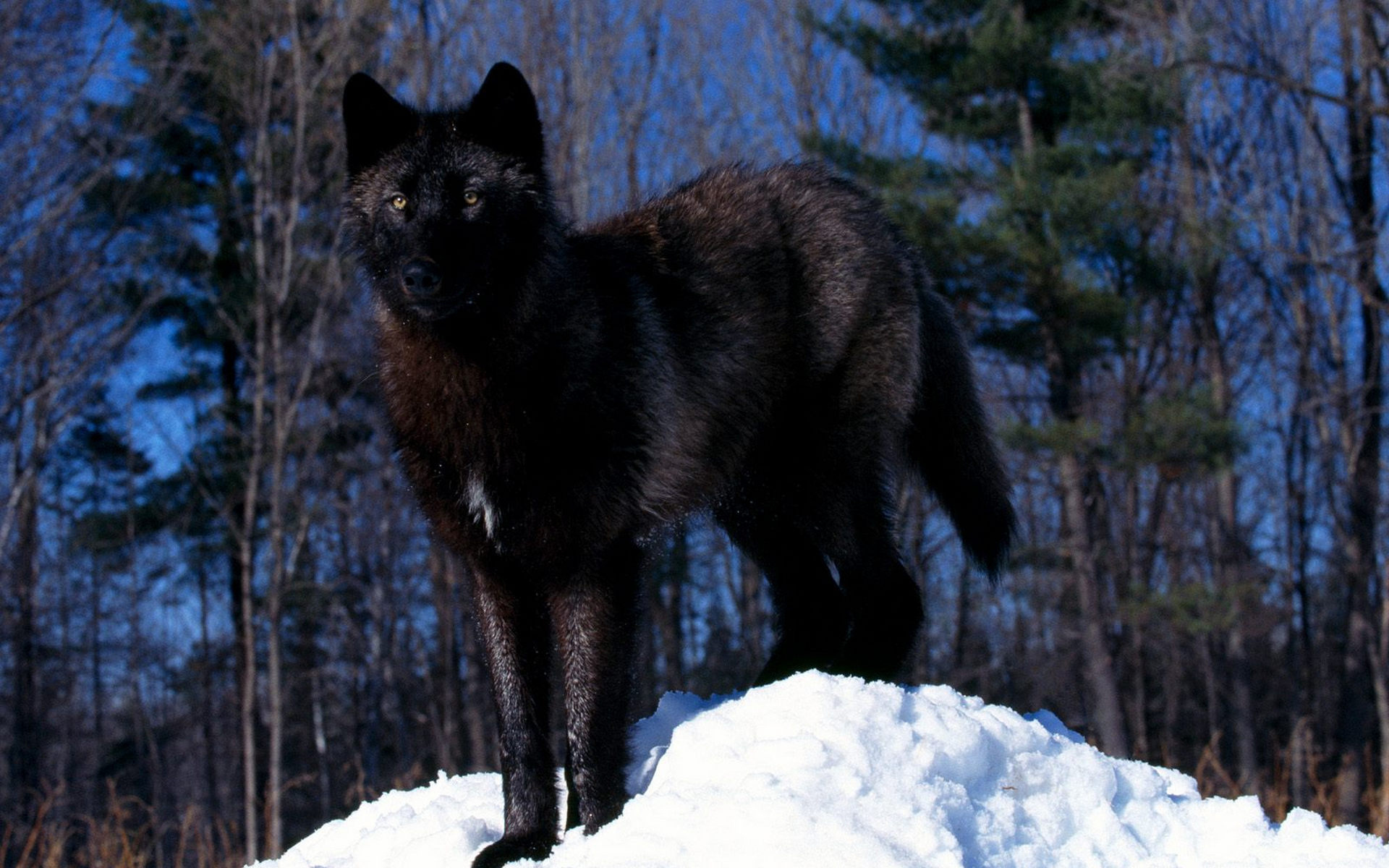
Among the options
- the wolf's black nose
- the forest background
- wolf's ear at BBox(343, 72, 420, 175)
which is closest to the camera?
the wolf's black nose

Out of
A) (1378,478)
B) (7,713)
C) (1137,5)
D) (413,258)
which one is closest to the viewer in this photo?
(413,258)

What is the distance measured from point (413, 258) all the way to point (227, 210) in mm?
18737

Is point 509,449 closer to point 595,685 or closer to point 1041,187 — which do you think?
point 595,685

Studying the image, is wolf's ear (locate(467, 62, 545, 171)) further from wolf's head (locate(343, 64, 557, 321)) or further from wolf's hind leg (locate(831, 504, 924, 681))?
wolf's hind leg (locate(831, 504, 924, 681))

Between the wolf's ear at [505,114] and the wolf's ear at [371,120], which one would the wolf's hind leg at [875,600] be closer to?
the wolf's ear at [505,114]

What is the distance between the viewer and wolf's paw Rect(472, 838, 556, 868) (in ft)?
10.1

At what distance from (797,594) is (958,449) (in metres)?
0.90

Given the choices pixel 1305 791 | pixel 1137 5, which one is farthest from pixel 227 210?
pixel 1305 791

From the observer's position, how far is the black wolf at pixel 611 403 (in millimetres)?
3236

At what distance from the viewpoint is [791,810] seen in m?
2.51

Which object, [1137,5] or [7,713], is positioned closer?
[1137,5]

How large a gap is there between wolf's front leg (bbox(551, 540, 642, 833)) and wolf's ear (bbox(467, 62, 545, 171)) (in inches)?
53.5

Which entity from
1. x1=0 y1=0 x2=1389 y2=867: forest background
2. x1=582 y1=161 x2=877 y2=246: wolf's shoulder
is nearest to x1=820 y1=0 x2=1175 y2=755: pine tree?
x1=0 y1=0 x2=1389 y2=867: forest background

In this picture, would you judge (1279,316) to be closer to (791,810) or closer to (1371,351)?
Answer: (1371,351)
